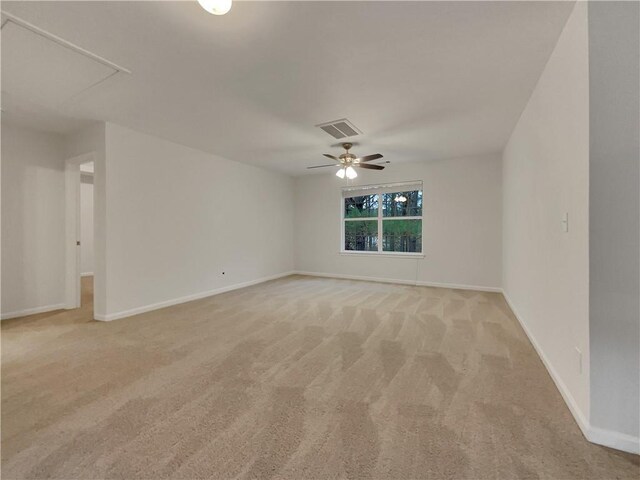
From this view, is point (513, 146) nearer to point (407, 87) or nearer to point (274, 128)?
point (407, 87)

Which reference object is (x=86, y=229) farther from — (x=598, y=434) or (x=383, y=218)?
(x=598, y=434)

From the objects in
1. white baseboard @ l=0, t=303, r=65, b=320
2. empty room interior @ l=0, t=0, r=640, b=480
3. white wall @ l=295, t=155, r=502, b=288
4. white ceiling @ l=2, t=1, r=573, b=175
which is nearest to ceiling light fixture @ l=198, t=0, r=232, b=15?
empty room interior @ l=0, t=0, r=640, b=480

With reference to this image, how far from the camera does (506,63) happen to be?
7.44 ft

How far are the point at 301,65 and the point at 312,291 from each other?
12.4 feet

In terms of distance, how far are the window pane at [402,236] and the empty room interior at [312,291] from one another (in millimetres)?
1098

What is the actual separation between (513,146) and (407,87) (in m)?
2.18

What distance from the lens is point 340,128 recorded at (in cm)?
366

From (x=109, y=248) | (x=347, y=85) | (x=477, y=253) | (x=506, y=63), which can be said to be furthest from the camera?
(x=477, y=253)

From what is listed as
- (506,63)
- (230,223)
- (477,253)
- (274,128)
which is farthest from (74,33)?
(477,253)

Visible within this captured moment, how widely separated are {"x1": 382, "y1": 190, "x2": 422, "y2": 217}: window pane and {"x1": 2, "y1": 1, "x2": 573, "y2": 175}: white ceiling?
204 cm

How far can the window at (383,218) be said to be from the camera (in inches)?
233

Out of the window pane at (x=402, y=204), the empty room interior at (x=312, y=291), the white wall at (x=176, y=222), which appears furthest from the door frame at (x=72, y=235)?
the window pane at (x=402, y=204)

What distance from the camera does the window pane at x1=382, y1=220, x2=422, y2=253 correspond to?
5887 millimetres

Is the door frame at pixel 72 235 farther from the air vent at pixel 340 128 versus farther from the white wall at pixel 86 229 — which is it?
the air vent at pixel 340 128
